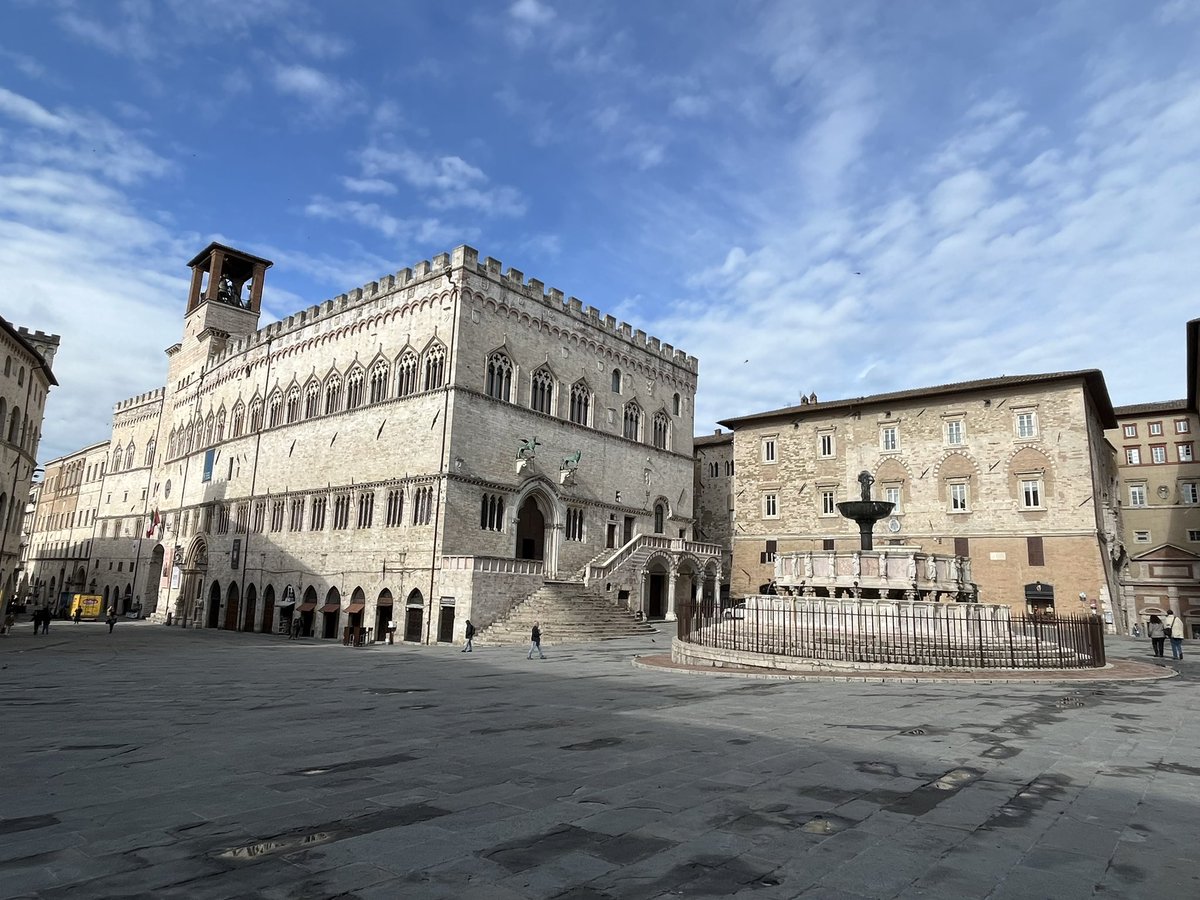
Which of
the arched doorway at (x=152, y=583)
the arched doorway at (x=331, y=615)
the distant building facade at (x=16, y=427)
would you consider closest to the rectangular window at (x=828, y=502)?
the arched doorway at (x=331, y=615)

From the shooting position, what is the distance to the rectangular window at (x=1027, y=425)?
36.8 meters

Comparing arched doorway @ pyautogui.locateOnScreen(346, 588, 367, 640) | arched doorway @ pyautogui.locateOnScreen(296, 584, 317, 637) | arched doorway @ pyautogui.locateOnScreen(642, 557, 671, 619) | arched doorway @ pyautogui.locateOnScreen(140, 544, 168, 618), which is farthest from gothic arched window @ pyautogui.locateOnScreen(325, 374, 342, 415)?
arched doorway @ pyautogui.locateOnScreen(140, 544, 168, 618)

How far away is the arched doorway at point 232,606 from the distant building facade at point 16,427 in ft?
35.5

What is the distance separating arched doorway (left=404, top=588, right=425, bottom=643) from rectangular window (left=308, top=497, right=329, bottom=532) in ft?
26.1

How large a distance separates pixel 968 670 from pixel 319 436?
32420 mm

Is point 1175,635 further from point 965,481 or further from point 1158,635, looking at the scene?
point 965,481

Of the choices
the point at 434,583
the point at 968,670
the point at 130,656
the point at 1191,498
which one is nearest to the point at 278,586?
the point at 434,583

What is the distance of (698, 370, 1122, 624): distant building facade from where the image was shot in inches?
1390

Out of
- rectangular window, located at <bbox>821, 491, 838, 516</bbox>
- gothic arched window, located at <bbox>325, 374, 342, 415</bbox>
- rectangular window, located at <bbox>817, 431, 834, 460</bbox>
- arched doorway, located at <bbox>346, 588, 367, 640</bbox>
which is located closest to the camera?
arched doorway, located at <bbox>346, 588, 367, 640</bbox>

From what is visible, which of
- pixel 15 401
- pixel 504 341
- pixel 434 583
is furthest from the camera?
pixel 504 341

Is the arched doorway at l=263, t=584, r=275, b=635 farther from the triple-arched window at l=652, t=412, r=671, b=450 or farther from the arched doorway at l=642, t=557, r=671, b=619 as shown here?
the triple-arched window at l=652, t=412, r=671, b=450

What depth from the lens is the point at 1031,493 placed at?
120 ft

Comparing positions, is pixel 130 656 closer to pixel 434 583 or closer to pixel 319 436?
pixel 434 583

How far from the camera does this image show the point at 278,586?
1521 inches
